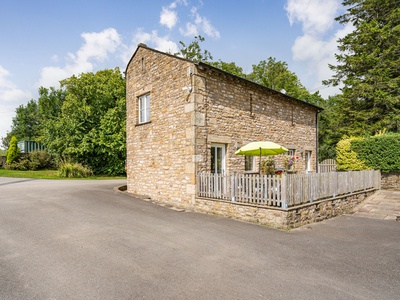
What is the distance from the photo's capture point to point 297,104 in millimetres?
15586

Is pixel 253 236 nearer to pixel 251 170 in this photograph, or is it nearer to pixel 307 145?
pixel 251 170

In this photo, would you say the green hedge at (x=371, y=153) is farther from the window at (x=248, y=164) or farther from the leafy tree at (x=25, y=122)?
the leafy tree at (x=25, y=122)

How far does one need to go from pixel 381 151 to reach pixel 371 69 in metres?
9.95

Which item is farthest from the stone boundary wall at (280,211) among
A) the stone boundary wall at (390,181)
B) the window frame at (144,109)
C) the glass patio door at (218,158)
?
the stone boundary wall at (390,181)

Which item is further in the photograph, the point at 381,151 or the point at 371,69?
the point at 371,69

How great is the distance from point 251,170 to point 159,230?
6.77m

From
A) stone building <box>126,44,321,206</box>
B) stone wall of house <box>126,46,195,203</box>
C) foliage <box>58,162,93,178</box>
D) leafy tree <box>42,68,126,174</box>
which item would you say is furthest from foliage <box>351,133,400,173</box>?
foliage <box>58,162,93,178</box>

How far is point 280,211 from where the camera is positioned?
730 cm

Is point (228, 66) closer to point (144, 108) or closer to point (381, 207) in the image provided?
point (144, 108)

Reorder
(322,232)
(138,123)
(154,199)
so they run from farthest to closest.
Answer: (138,123) < (154,199) < (322,232)

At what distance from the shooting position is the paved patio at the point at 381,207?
953 centimetres

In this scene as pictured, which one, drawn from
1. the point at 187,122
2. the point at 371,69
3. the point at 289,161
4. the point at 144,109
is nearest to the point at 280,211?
the point at 187,122

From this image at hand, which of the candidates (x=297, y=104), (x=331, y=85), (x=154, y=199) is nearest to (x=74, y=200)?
(x=154, y=199)

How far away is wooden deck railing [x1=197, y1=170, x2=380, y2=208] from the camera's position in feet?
24.9
